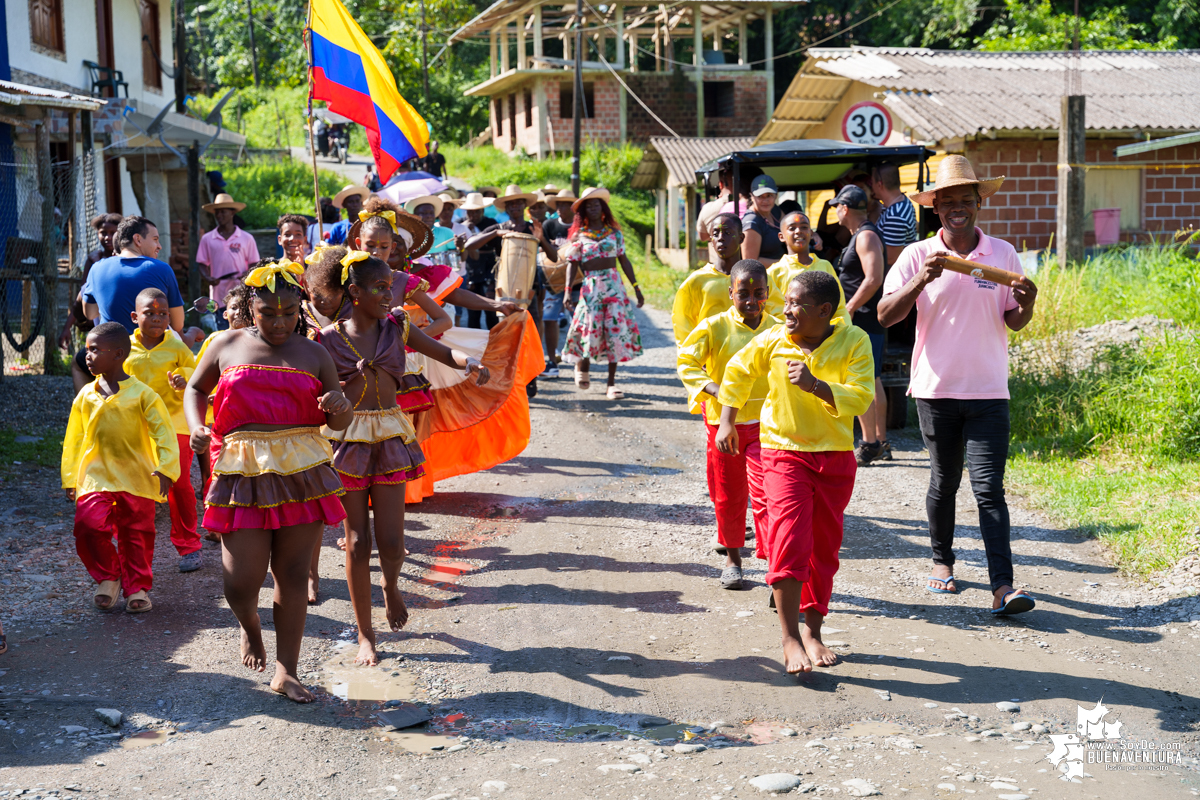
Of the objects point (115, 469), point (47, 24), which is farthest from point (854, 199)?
point (47, 24)

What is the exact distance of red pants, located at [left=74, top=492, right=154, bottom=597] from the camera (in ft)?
18.5

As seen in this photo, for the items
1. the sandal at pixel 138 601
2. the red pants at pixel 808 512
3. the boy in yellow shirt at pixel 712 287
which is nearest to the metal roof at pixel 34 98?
the sandal at pixel 138 601

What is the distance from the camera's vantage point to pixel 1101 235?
19.7 meters

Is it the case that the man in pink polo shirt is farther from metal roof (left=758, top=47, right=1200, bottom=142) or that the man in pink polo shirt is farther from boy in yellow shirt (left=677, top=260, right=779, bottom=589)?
metal roof (left=758, top=47, right=1200, bottom=142)

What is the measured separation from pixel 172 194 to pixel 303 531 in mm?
23464

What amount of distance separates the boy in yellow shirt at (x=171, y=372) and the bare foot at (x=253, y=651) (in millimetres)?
1845

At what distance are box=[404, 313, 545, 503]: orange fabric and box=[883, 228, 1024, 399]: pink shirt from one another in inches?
115

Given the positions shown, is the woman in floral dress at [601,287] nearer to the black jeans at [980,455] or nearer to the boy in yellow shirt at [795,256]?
the boy in yellow shirt at [795,256]

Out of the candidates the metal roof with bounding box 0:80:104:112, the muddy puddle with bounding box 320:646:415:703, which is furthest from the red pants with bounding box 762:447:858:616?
the metal roof with bounding box 0:80:104:112

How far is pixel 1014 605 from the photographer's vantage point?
17.4ft

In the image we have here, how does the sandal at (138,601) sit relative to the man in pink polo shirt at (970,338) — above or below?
below

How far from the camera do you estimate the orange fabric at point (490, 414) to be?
24.7ft

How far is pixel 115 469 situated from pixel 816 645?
141 inches

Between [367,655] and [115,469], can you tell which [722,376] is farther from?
[115,469]
